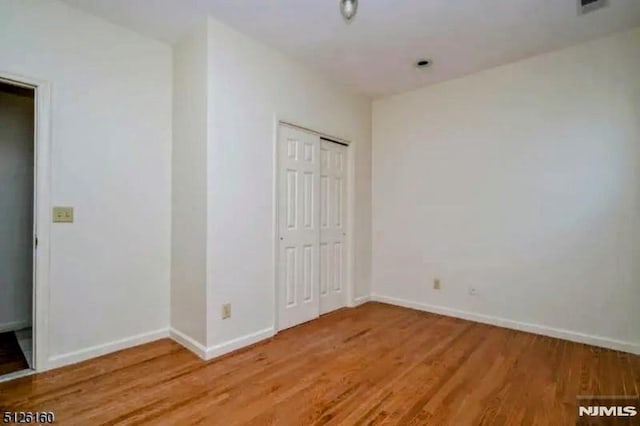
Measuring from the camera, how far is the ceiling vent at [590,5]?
2367 mm

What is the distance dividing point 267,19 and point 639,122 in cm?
311

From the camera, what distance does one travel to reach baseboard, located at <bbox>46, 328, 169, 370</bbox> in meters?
2.40

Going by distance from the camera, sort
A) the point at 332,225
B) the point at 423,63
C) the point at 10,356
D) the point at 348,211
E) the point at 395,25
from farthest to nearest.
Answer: the point at 348,211 < the point at 332,225 < the point at 423,63 < the point at 395,25 < the point at 10,356

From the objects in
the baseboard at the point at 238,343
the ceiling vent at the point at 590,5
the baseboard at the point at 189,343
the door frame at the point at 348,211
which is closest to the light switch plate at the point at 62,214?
the baseboard at the point at 189,343

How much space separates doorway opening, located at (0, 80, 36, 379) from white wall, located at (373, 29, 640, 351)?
3.79 m

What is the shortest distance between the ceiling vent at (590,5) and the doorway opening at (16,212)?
4679 mm

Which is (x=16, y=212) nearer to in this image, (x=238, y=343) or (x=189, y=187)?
(x=189, y=187)

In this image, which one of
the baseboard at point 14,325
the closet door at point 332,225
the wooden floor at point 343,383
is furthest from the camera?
the closet door at point 332,225

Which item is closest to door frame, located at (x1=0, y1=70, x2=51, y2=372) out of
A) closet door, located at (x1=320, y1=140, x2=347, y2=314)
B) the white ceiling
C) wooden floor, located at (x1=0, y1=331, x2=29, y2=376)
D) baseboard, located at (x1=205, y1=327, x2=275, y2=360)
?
wooden floor, located at (x1=0, y1=331, x2=29, y2=376)

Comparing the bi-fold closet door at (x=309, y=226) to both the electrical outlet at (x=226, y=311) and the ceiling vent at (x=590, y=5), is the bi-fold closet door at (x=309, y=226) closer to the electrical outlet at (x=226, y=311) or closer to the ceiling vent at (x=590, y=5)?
the electrical outlet at (x=226, y=311)

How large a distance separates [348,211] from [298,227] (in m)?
0.88

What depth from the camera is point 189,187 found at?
2791 mm

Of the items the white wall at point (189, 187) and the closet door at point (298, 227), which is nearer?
the white wall at point (189, 187)

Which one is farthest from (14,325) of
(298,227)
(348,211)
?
(348,211)
